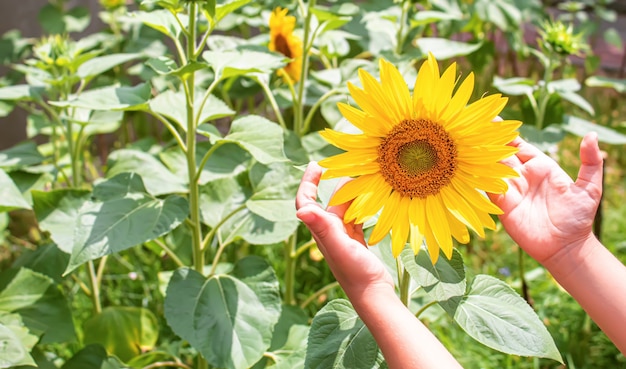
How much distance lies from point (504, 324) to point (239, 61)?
1.88ft

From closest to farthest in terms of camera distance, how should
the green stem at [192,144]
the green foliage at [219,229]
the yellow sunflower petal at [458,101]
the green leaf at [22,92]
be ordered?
the yellow sunflower petal at [458,101]
the green foliage at [219,229]
the green stem at [192,144]
the green leaf at [22,92]

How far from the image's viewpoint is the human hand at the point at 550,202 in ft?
2.78

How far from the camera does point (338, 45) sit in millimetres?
1657

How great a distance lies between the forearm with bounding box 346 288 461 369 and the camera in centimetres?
74

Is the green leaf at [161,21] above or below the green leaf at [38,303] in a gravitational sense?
above

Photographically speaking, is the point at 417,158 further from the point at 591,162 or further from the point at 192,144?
the point at 192,144

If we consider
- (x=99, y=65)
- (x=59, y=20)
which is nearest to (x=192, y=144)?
(x=99, y=65)

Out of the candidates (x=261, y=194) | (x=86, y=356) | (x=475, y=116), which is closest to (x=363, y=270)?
(x=475, y=116)

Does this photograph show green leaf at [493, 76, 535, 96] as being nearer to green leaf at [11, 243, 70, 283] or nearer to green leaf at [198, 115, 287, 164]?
green leaf at [198, 115, 287, 164]

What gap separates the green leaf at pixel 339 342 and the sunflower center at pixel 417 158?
198mm

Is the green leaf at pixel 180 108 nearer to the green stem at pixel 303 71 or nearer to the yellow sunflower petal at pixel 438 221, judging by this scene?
the green stem at pixel 303 71

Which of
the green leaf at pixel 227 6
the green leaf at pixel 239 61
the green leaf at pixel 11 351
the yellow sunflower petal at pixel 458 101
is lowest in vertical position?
the green leaf at pixel 11 351

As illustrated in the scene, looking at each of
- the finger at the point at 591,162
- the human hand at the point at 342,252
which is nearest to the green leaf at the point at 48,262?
the human hand at the point at 342,252

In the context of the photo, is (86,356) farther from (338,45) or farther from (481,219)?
(338,45)
